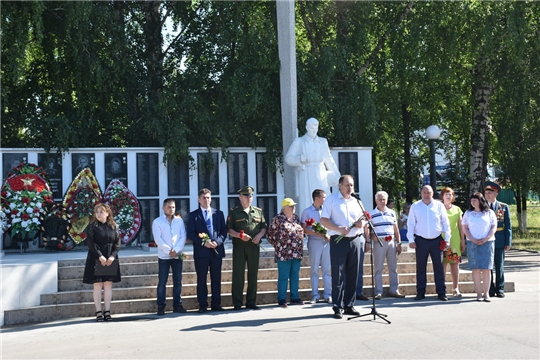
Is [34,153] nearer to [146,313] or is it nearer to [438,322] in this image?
[146,313]

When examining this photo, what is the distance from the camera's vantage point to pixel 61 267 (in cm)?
1245

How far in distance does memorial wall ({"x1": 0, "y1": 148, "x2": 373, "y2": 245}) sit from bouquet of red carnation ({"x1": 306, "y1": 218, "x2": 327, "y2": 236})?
652 centimetres

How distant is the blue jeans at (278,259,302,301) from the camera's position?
11.9 metres

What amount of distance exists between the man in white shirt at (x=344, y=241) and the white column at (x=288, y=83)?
5184 mm

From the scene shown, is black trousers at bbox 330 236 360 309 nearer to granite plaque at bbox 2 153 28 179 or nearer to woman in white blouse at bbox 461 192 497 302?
woman in white blouse at bbox 461 192 497 302

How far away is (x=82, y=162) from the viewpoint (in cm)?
1734

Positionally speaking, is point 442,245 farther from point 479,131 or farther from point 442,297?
point 479,131

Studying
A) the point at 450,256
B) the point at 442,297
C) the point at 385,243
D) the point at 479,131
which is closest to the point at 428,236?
the point at 450,256

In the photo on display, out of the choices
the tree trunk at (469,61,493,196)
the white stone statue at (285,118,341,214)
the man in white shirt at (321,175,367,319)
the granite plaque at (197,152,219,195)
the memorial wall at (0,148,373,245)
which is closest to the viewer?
the man in white shirt at (321,175,367,319)

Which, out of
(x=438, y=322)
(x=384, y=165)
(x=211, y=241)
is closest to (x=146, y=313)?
(x=211, y=241)

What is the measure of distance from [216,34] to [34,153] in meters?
5.65

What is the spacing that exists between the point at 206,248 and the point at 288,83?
5.95 metres

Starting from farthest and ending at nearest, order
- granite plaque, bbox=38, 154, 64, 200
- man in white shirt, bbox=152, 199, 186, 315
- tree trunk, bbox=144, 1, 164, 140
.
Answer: tree trunk, bbox=144, 1, 164, 140, granite plaque, bbox=38, 154, 64, 200, man in white shirt, bbox=152, 199, 186, 315

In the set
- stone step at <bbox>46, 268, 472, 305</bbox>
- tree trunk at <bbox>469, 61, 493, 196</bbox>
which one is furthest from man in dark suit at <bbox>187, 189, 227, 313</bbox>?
tree trunk at <bbox>469, 61, 493, 196</bbox>
